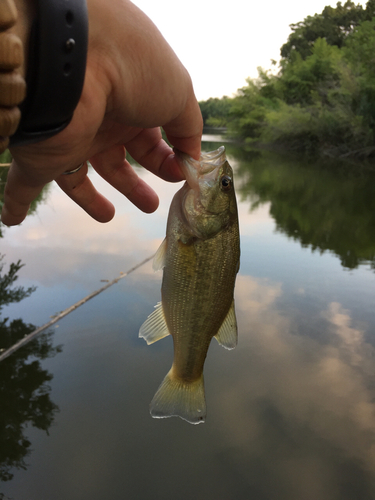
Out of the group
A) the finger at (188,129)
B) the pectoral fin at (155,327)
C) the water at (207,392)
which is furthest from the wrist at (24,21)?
the water at (207,392)

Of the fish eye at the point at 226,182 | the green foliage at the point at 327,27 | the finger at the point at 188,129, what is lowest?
the fish eye at the point at 226,182

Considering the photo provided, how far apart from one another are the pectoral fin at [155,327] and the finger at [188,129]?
72cm

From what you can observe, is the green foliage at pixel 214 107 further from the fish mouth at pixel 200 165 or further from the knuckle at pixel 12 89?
the knuckle at pixel 12 89

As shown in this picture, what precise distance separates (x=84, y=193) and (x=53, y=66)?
1100 millimetres

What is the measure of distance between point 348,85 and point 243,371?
26.8 m

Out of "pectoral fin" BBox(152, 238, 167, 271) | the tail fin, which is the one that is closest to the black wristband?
"pectoral fin" BBox(152, 238, 167, 271)

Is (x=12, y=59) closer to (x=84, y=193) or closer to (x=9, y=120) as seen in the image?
(x=9, y=120)

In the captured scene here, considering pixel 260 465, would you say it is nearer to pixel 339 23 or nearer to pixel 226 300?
pixel 226 300

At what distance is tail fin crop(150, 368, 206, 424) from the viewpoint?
1.76 m

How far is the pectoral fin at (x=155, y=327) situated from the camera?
1.80 metres

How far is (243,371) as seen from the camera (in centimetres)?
409

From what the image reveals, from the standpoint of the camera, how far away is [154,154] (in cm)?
190

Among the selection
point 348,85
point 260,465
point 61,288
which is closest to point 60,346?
point 61,288

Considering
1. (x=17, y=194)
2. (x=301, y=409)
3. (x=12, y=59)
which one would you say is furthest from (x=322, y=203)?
(x=12, y=59)
